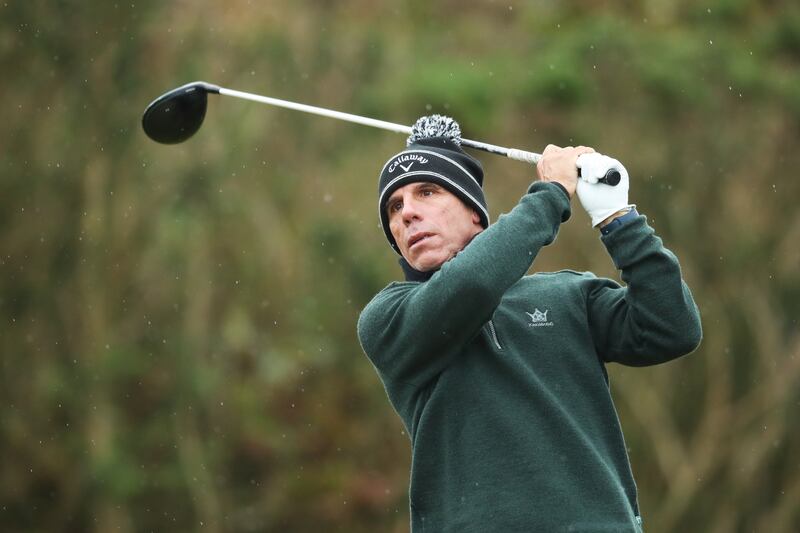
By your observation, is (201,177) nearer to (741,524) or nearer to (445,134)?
(741,524)

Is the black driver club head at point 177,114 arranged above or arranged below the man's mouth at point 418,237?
above

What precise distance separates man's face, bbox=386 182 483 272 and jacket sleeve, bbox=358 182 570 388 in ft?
0.52

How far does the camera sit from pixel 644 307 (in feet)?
9.62

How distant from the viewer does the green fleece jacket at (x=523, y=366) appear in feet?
9.12

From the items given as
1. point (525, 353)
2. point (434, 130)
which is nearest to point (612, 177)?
point (525, 353)

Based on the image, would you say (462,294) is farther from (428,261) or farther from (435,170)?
(435,170)

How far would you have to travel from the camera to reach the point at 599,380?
2941 millimetres

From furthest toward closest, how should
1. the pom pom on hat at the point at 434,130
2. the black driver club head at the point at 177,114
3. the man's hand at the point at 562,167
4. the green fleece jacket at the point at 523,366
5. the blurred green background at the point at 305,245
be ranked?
the blurred green background at the point at 305,245
the black driver club head at the point at 177,114
the pom pom on hat at the point at 434,130
the man's hand at the point at 562,167
the green fleece jacket at the point at 523,366

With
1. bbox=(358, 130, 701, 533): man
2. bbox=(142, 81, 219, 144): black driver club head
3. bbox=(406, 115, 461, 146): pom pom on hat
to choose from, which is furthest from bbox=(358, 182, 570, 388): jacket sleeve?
bbox=(142, 81, 219, 144): black driver club head

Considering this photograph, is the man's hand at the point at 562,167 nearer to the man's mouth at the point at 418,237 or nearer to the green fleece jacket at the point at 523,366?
the green fleece jacket at the point at 523,366

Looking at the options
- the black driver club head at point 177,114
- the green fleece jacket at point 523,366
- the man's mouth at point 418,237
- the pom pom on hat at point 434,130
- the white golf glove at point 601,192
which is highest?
the black driver club head at point 177,114

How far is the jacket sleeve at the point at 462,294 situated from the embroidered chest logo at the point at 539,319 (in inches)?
6.6

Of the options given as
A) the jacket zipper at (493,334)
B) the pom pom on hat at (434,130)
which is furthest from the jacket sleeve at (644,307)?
the pom pom on hat at (434,130)

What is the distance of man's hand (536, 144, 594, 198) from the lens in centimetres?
302
